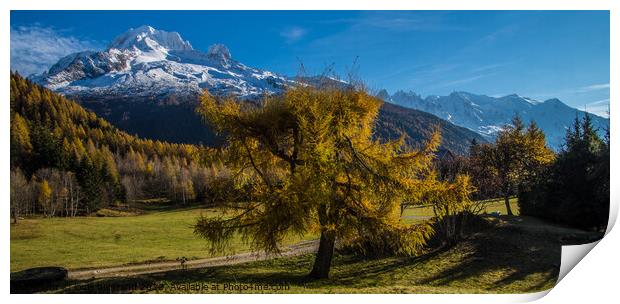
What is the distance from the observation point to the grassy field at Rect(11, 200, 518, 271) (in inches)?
444

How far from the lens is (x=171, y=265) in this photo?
13031mm

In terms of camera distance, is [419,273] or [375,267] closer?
[419,273]

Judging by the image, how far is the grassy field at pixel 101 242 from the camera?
1123cm

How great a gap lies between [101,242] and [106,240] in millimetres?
567

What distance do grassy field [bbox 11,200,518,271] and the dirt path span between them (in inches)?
21.0

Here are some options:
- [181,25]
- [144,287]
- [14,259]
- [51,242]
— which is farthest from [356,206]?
[51,242]

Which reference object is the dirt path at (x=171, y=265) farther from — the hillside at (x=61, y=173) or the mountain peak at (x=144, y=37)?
the mountain peak at (x=144, y=37)

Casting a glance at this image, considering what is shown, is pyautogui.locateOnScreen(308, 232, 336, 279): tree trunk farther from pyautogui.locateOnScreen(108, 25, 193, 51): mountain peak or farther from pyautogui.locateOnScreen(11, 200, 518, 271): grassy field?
pyautogui.locateOnScreen(108, 25, 193, 51): mountain peak

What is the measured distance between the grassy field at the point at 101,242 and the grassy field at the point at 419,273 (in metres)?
1.12

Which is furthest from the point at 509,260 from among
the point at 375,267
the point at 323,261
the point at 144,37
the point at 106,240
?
the point at 106,240

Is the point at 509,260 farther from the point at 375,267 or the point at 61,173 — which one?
the point at 61,173

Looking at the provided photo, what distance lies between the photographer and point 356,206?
9.51m

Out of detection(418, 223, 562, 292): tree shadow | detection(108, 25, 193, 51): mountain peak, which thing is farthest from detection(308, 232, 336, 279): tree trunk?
detection(108, 25, 193, 51): mountain peak

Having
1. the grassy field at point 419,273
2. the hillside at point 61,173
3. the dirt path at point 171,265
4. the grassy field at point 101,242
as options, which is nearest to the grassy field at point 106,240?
the grassy field at point 101,242
